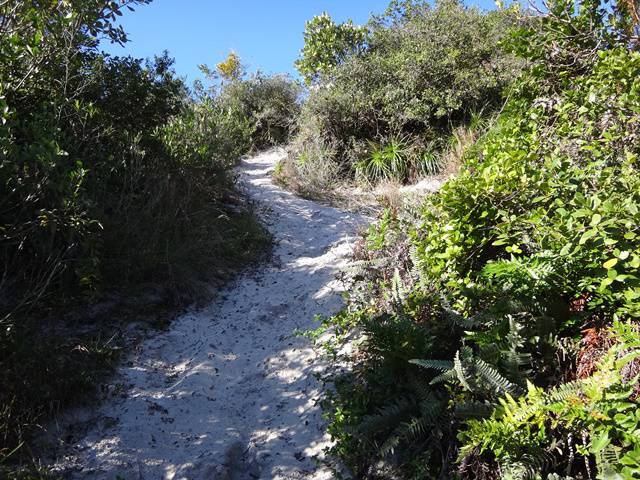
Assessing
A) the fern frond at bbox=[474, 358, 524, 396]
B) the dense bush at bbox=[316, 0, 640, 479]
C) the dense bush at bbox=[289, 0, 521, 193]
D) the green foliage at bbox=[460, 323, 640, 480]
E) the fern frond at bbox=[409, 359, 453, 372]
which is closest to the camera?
the green foliage at bbox=[460, 323, 640, 480]

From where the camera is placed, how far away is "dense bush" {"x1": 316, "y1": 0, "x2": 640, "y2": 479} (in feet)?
7.88

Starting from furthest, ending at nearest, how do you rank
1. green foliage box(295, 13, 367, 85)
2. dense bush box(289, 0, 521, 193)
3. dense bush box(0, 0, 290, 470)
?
green foliage box(295, 13, 367, 85), dense bush box(289, 0, 521, 193), dense bush box(0, 0, 290, 470)

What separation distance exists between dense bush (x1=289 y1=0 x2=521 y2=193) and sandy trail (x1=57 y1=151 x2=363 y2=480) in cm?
304

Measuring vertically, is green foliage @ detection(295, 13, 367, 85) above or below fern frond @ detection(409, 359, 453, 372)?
above

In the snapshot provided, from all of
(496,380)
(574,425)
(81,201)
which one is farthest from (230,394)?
(574,425)

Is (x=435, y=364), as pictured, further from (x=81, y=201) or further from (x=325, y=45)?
(x=325, y=45)

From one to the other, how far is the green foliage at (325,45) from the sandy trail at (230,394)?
20.9 ft

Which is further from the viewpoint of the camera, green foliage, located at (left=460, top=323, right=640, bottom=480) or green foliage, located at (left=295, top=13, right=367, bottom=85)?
green foliage, located at (left=295, top=13, right=367, bottom=85)

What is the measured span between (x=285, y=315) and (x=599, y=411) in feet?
10.8

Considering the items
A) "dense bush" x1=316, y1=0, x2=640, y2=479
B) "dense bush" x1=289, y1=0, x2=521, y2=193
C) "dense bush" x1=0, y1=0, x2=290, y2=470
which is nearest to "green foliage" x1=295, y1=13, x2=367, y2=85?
"dense bush" x1=289, y1=0, x2=521, y2=193

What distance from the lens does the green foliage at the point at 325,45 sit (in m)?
10.8

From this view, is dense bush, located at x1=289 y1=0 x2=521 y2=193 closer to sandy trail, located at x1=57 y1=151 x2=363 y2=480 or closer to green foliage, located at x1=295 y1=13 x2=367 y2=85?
green foliage, located at x1=295 y1=13 x2=367 y2=85

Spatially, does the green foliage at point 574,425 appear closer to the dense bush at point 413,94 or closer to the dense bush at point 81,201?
the dense bush at point 81,201

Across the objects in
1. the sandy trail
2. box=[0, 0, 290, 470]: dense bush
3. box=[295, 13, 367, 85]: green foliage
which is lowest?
the sandy trail
